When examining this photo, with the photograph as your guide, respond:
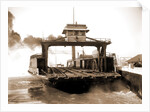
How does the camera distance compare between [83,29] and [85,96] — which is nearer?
[85,96]

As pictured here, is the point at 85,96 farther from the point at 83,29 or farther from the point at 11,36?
the point at 11,36

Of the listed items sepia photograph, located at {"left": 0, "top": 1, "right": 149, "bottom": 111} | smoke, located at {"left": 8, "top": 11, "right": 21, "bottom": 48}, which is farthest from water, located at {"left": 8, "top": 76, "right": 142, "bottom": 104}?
smoke, located at {"left": 8, "top": 11, "right": 21, "bottom": 48}


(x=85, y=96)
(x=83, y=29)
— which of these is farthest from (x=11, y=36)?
(x=85, y=96)

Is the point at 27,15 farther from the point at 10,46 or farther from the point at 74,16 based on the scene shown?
the point at 74,16

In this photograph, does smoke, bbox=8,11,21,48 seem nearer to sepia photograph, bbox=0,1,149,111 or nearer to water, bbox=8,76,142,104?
sepia photograph, bbox=0,1,149,111

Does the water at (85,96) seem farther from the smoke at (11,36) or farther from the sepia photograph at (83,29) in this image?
the smoke at (11,36)

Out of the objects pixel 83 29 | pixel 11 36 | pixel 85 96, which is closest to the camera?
pixel 11 36

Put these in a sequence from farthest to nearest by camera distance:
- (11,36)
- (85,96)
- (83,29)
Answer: (83,29)
(85,96)
(11,36)

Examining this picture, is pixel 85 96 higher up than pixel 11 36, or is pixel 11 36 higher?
pixel 11 36

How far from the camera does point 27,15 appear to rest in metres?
6.96

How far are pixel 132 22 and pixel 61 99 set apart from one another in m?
5.83

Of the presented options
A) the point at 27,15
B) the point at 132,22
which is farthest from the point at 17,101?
the point at 132,22

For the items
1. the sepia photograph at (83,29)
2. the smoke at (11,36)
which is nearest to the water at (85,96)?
the sepia photograph at (83,29)

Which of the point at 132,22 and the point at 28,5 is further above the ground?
the point at 28,5
